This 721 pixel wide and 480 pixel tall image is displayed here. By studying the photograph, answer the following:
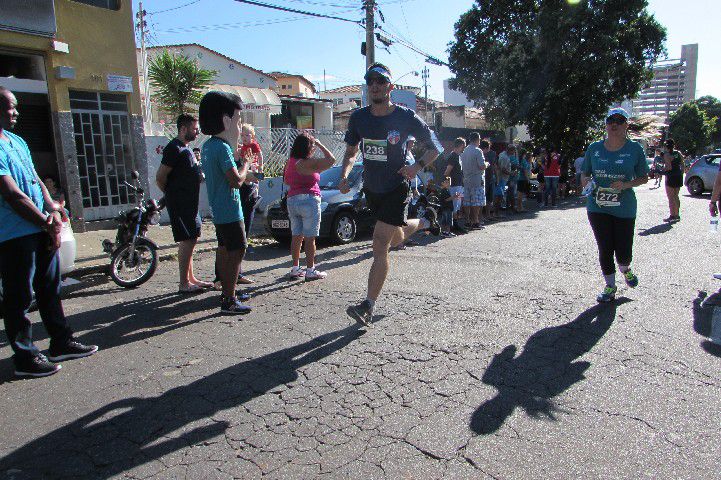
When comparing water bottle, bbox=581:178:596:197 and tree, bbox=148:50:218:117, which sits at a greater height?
tree, bbox=148:50:218:117

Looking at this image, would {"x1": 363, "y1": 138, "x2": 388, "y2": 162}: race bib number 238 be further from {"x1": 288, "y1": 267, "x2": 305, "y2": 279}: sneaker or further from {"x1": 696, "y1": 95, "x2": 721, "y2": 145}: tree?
{"x1": 696, "y1": 95, "x2": 721, "y2": 145}: tree

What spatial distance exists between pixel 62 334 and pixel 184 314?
3.97ft

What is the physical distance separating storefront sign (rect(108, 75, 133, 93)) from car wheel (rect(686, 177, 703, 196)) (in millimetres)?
18322

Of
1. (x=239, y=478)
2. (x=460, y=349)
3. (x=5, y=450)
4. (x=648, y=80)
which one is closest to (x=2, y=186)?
(x=5, y=450)

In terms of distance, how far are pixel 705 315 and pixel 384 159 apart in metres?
3.24

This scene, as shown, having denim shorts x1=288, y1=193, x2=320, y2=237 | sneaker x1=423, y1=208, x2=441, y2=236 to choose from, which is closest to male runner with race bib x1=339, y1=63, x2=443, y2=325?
denim shorts x1=288, y1=193, x2=320, y2=237

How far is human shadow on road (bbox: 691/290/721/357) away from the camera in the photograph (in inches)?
151

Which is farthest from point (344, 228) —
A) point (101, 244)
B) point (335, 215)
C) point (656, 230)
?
point (656, 230)

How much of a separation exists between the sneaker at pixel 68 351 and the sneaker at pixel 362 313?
2.04 metres

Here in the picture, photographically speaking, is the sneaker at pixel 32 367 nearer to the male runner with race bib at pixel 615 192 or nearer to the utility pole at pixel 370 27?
the male runner with race bib at pixel 615 192

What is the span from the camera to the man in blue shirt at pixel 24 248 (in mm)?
3301

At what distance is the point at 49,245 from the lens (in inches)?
140

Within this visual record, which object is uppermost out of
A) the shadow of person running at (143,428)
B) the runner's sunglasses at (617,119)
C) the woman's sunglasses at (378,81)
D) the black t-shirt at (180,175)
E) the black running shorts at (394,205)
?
the woman's sunglasses at (378,81)

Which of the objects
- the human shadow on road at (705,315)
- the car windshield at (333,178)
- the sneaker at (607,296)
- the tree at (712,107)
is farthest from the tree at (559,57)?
the tree at (712,107)
